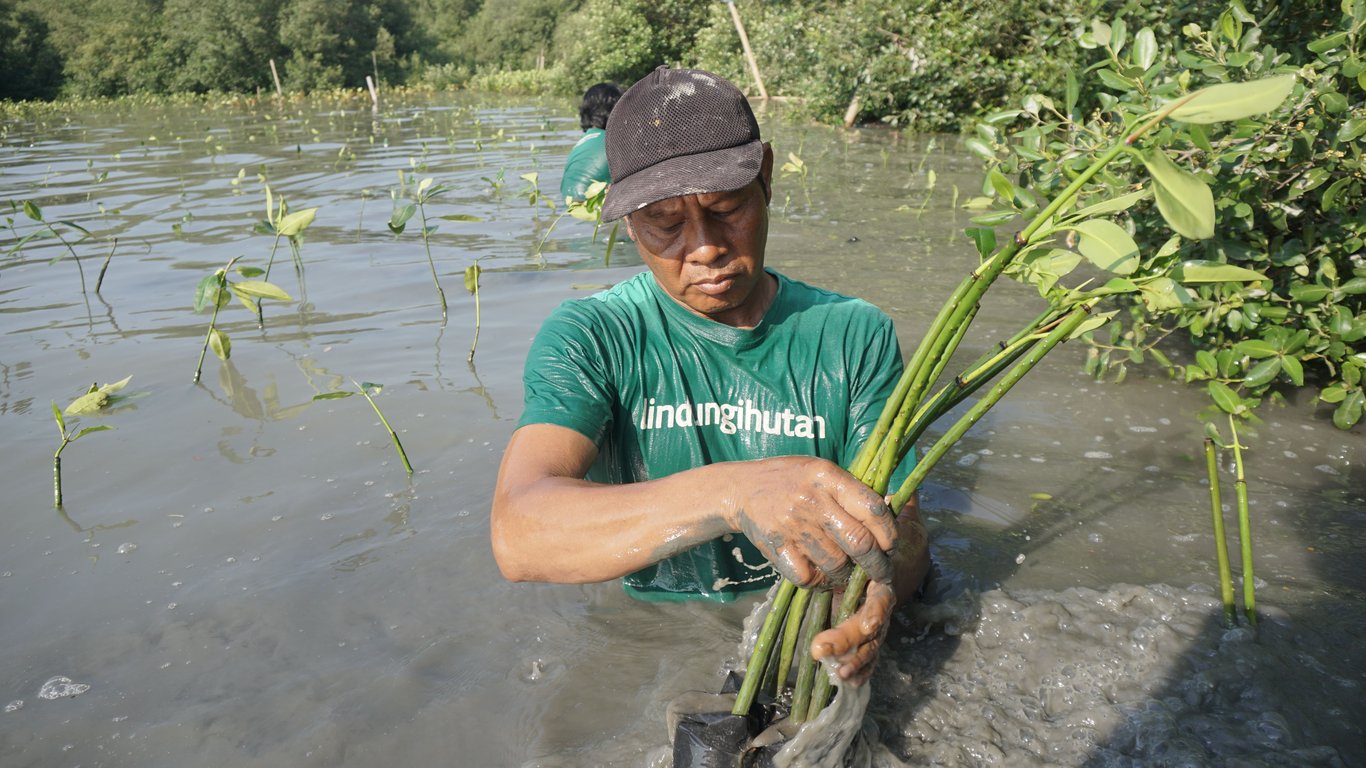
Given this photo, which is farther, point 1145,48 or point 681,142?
point 1145,48

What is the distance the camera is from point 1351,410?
10.1 feet

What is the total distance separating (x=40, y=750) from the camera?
2.07 m

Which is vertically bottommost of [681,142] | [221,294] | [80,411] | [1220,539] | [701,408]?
[80,411]

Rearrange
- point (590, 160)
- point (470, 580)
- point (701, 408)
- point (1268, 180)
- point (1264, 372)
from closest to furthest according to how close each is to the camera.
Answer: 1. point (701, 408)
2. point (470, 580)
3. point (1264, 372)
4. point (1268, 180)
5. point (590, 160)

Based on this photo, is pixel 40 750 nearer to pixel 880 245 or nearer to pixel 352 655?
pixel 352 655

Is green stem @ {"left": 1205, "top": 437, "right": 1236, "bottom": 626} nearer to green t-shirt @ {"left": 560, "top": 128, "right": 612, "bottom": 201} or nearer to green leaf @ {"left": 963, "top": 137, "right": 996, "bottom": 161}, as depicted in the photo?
green leaf @ {"left": 963, "top": 137, "right": 996, "bottom": 161}

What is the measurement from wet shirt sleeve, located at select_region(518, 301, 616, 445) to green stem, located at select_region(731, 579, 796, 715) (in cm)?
58

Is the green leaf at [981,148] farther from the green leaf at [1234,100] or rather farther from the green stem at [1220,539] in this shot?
the green leaf at [1234,100]

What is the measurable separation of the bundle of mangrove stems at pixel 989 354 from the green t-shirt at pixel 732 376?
51 centimetres

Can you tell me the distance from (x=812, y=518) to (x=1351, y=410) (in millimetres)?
2677

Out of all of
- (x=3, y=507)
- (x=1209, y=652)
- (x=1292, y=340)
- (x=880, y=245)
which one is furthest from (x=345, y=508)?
(x=880, y=245)

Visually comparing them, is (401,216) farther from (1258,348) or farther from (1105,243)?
(1105,243)

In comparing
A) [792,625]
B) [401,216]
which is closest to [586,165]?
[401,216]

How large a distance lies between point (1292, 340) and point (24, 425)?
4821 millimetres
